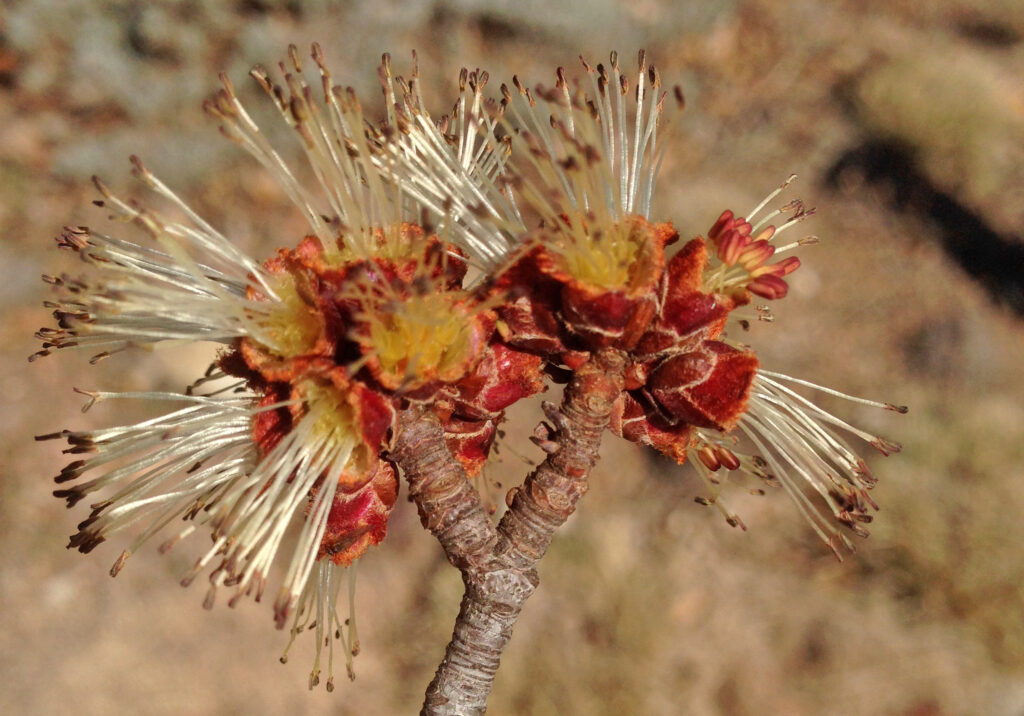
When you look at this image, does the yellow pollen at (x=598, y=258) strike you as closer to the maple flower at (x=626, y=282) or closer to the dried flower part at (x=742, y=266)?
the maple flower at (x=626, y=282)

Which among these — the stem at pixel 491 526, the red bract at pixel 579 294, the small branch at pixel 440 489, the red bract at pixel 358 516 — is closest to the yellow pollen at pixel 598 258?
the red bract at pixel 579 294

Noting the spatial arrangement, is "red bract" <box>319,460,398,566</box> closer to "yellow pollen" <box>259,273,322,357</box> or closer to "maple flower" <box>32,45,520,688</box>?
"maple flower" <box>32,45,520,688</box>

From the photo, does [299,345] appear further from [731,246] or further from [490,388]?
[731,246]

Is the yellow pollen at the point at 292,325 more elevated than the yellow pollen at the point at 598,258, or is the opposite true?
the yellow pollen at the point at 598,258

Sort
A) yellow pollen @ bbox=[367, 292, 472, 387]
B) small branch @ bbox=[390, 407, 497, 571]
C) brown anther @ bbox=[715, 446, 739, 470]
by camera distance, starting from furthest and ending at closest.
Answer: brown anther @ bbox=[715, 446, 739, 470], small branch @ bbox=[390, 407, 497, 571], yellow pollen @ bbox=[367, 292, 472, 387]

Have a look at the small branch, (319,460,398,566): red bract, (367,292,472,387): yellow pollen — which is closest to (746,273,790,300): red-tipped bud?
(367,292,472,387): yellow pollen

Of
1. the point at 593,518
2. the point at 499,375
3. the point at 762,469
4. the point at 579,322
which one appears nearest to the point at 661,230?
the point at 579,322

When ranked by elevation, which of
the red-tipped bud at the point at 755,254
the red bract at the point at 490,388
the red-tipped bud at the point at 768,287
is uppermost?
the red-tipped bud at the point at 755,254
